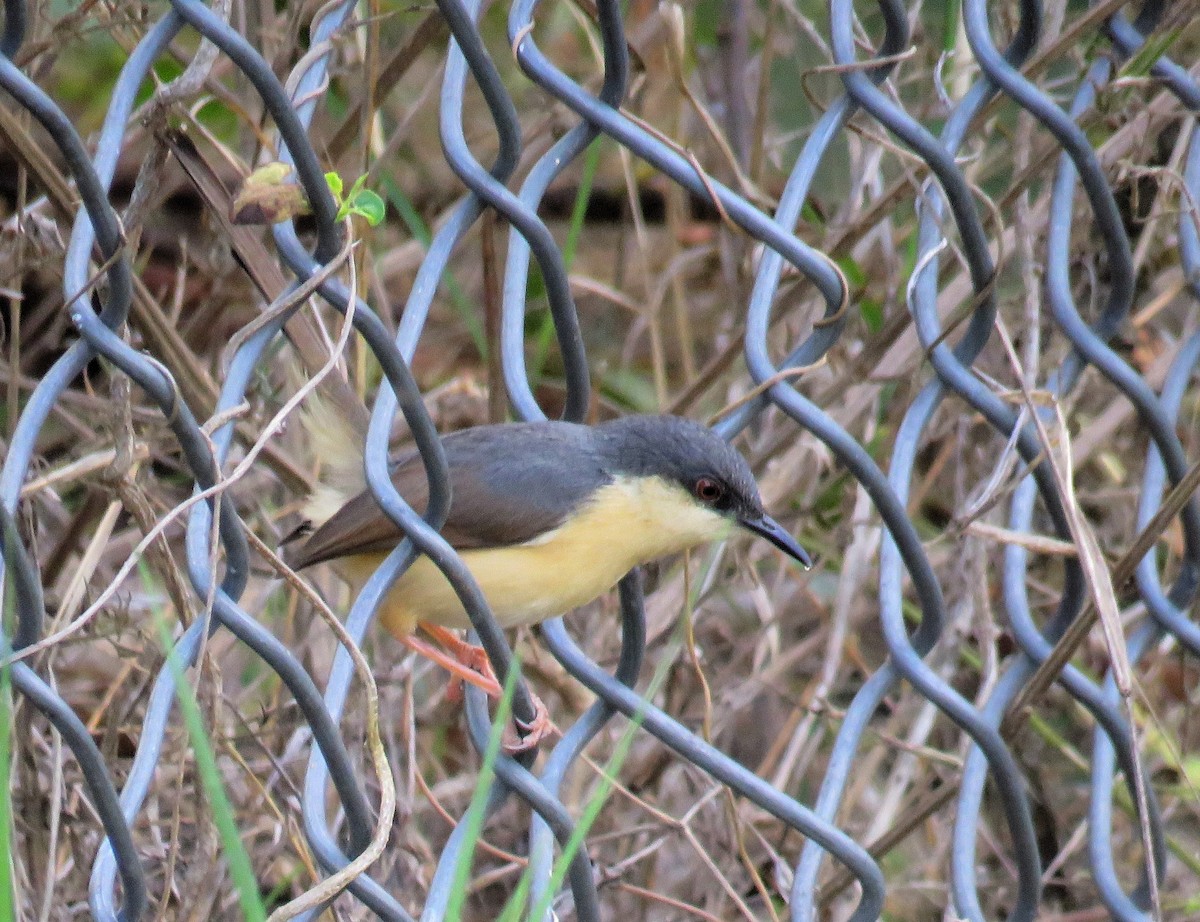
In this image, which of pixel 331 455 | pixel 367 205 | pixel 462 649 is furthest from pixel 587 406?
pixel 462 649

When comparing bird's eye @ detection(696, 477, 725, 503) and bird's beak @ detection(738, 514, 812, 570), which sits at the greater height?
bird's eye @ detection(696, 477, 725, 503)

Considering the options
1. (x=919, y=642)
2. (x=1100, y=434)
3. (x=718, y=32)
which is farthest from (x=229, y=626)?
(x=718, y=32)

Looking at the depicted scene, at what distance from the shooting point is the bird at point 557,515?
9.58 feet

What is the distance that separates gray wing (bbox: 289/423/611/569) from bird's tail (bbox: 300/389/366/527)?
140mm

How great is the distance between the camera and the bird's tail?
306 cm

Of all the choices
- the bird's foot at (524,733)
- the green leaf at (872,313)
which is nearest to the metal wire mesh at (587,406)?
the bird's foot at (524,733)

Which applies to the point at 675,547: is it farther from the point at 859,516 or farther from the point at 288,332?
the point at 288,332

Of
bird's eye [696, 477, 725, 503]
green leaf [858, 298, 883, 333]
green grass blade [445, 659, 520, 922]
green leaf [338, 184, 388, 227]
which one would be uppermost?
green leaf [338, 184, 388, 227]

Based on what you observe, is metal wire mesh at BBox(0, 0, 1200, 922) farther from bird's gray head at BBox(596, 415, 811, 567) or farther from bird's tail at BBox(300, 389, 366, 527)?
bird's tail at BBox(300, 389, 366, 527)

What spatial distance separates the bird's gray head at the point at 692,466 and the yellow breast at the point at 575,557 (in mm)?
23

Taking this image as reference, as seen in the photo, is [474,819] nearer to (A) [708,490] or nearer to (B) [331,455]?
(A) [708,490]

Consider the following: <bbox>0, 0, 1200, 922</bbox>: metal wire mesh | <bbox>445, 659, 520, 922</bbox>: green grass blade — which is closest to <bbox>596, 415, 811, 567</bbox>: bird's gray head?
<bbox>0, 0, 1200, 922</bbox>: metal wire mesh

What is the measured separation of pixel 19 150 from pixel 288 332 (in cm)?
78

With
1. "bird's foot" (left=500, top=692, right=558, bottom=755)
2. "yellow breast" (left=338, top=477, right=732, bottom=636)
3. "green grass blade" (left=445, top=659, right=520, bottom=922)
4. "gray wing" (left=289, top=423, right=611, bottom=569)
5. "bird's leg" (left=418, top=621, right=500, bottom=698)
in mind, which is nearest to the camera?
"green grass blade" (left=445, top=659, right=520, bottom=922)
